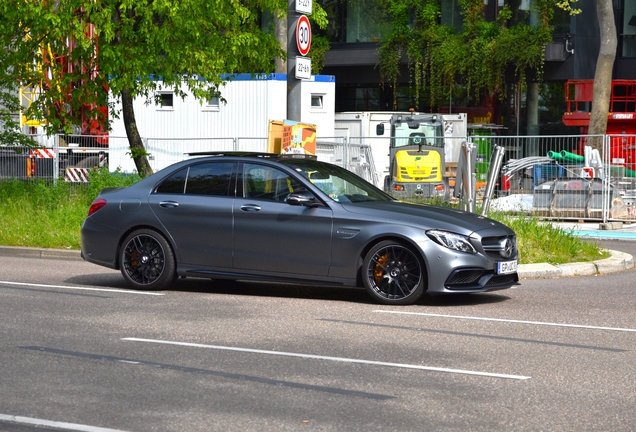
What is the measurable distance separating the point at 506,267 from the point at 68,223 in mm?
9488

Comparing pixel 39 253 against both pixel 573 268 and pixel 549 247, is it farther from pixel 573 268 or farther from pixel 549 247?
pixel 573 268

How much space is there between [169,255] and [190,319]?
2.05 metres

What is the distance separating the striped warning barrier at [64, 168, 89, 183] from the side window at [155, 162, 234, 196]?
10661 mm

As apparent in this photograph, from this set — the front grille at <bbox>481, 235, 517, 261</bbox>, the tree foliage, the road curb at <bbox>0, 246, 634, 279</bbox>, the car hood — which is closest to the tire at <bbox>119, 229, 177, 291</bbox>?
the car hood

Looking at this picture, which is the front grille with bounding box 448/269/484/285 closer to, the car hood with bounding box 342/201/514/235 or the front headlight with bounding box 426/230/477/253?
the front headlight with bounding box 426/230/477/253

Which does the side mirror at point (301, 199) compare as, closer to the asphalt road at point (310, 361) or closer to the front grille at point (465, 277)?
the asphalt road at point (310, 361)

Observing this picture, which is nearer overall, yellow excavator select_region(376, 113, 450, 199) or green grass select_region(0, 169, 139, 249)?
green grass select_region(0, 169, 139, 249)

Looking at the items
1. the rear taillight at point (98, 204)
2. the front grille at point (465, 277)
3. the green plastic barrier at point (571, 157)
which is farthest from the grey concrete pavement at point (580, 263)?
the rear taillight at point (98, 204)

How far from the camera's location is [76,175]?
2373 centimetres

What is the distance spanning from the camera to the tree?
63.4 feet

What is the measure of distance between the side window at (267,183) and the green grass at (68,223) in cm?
450

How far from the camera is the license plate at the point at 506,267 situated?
10789 mm

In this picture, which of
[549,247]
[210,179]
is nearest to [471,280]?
[210,179]

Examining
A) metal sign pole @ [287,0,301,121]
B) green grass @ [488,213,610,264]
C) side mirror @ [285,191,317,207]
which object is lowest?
green grass @ [488,213,610,264]
